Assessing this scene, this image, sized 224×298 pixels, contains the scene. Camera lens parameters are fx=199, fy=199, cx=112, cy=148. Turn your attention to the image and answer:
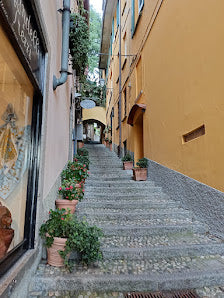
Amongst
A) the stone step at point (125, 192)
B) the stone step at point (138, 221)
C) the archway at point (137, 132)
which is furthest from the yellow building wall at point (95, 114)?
the stone step at point (138, 221)

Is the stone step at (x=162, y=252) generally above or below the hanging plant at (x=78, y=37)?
below

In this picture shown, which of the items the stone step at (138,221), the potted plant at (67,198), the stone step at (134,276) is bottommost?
the stone step at (134,276)

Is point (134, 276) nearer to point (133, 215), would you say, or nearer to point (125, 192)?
point (133, 215)

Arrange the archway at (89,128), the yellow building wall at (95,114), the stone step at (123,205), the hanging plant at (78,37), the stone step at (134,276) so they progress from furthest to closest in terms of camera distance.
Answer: the archway at (89,128) → the yellow building wall at (95,114) → the hanging plant at (78,37) → the stone step at (123,205) → the stone step at (134,276)

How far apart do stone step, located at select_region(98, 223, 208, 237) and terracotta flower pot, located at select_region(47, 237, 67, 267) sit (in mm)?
796

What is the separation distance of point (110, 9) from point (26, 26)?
12394 mm

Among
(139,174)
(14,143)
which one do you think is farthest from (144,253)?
(139,174)

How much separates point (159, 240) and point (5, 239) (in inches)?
74.0

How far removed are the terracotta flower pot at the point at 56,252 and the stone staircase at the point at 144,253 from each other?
0.06m

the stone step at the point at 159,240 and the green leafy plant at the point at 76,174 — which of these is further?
the green leafy plant at the point at 76,174

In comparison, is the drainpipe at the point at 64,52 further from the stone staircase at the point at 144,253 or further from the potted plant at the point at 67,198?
the stone staircase at the point at 144,253

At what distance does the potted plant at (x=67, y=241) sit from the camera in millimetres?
2035

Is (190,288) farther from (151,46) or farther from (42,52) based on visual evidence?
(151,46)

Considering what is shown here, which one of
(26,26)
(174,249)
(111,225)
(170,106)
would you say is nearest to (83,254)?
(111,225)
